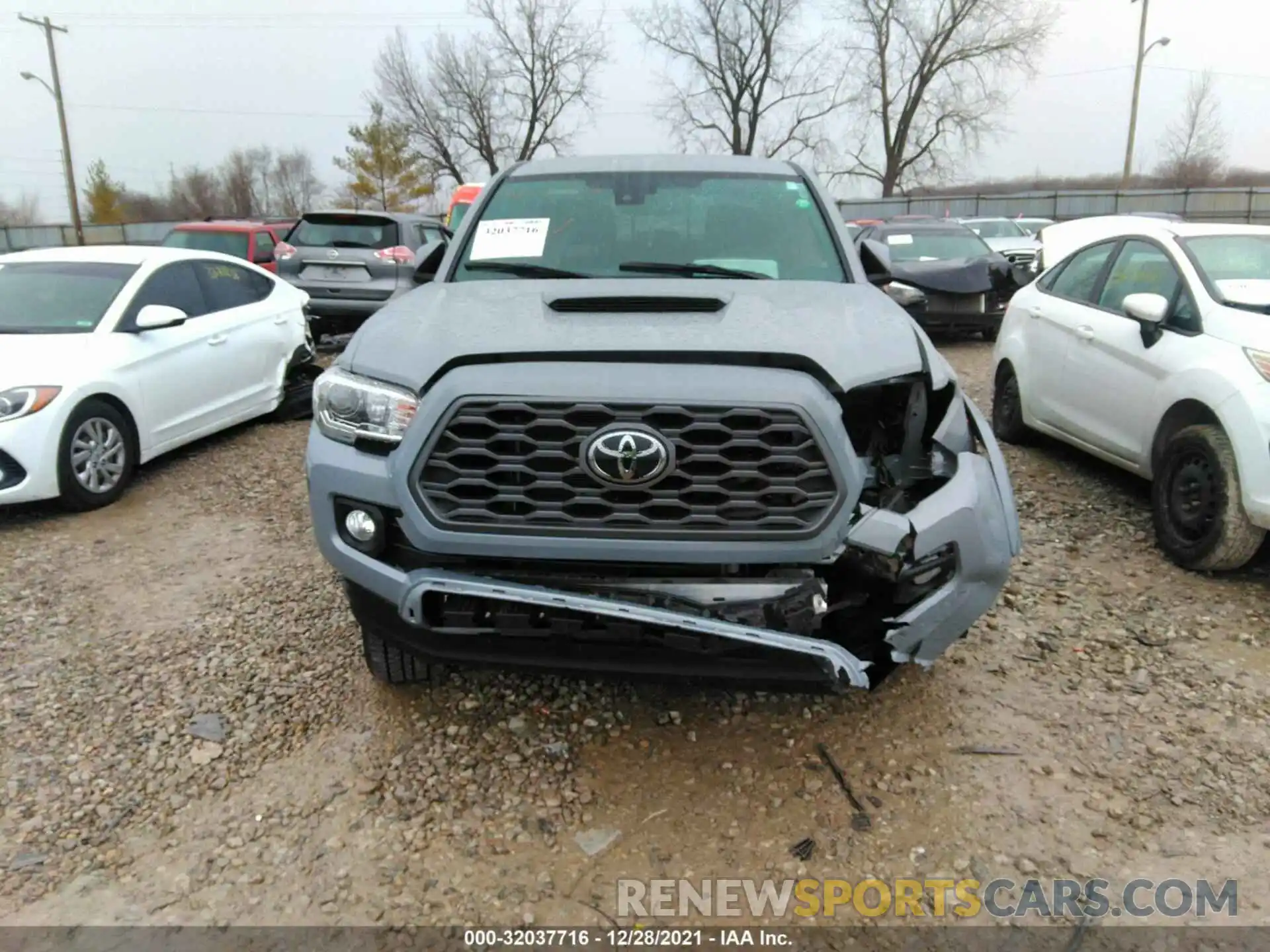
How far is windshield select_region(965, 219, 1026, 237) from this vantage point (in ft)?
61.4

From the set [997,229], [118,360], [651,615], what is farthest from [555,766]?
[997,229]

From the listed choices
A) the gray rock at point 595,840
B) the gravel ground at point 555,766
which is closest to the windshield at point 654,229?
the gravel ground at point 555,766

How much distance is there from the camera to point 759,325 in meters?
2.60

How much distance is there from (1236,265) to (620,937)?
15.3 ft

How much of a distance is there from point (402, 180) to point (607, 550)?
4188cm

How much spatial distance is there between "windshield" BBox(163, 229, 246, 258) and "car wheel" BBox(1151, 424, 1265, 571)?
35.9 ft

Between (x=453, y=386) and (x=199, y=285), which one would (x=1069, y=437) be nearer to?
(x=453, y=386)

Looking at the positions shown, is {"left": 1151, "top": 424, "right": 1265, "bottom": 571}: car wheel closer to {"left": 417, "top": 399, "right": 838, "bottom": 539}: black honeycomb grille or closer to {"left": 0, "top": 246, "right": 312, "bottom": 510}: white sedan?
{"left": 417, "top": 399, "right": 838, "bottom": 539}: black honeycomb grille

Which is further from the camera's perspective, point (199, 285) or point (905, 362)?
point (199, 285)

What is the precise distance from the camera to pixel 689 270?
11.1 feet

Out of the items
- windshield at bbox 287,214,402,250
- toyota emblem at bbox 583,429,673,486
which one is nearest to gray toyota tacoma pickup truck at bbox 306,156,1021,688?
toyota emblem at bbox 583,429,673,486

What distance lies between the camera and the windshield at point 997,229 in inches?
736

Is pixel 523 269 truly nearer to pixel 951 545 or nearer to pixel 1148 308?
pixel 951 545

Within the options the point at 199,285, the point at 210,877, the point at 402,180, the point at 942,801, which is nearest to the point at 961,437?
the point at 942,801
